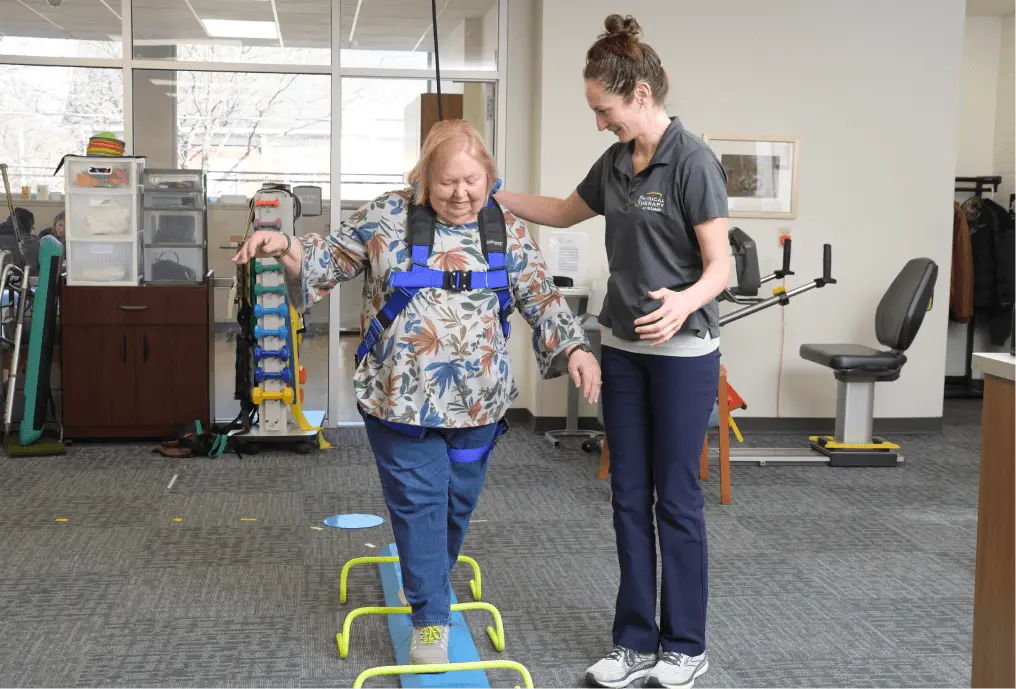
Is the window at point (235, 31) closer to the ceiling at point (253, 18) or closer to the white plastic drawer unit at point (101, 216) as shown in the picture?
the ceiling at point (253, 18)

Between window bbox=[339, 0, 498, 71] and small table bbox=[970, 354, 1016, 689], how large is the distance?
15.5ft

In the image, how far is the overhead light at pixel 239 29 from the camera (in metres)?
6.08

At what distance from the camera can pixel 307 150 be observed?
627cm

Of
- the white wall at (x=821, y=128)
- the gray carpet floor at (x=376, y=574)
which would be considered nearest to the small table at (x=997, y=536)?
the gray carpet floor at (x=376, y=574)

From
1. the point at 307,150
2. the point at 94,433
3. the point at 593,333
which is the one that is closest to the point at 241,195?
the point at 307,150

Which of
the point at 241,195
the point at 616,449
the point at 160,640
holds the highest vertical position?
the point at 241,195

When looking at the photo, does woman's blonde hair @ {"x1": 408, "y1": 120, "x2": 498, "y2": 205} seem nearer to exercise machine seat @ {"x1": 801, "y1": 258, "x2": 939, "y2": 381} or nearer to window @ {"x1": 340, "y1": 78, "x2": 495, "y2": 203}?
exercise machine seat @ {"x1": 801, "y1": 258, "x2": 939, "y2": 381}

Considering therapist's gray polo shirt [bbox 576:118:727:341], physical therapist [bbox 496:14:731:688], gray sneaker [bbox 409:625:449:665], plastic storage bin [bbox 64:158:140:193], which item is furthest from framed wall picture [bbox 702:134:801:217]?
gray sneaker [bbox 409:625:449:665]

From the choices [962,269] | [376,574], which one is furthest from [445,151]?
[962,269]

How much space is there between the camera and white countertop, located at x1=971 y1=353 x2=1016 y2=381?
1915 mm

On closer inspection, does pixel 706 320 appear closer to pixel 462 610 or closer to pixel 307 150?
pixel 462 610

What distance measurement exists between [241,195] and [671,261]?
4.18 meters

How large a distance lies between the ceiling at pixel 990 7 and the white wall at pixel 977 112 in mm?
94

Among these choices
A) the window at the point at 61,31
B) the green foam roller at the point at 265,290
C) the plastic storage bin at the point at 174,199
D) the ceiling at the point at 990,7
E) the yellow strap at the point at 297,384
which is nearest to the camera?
the green foam roller at the point at 265,290
